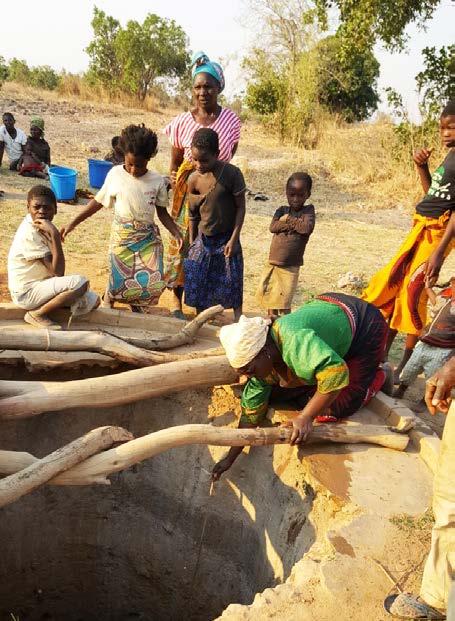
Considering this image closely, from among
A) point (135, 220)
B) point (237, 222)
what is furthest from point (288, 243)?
point (135, 220)

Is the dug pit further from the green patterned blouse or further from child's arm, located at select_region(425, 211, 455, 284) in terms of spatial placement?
child's arm, located at select_region(425, 211, 455, 284)

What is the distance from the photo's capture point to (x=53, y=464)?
2.73 m

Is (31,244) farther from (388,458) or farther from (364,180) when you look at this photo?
(364,180)

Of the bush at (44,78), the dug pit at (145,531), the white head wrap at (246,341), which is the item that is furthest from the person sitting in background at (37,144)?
the bush at (44,78)

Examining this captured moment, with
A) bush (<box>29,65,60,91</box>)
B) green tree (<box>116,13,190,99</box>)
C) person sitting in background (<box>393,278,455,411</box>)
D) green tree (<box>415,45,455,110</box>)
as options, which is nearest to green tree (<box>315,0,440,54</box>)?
green tree (<box>415,45,455,110</box>)

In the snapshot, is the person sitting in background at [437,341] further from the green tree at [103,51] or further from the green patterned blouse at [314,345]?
the green tree at [103,51]

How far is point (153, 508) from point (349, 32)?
8091mm

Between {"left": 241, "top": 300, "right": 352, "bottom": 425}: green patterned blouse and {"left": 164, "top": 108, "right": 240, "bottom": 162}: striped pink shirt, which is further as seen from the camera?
{"left": 164, "top": 108, "right": 240, "bottom": 162}: striped pink shirt

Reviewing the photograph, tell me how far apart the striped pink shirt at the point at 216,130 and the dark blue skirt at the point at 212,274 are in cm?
62

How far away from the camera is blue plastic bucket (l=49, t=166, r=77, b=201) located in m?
8.19

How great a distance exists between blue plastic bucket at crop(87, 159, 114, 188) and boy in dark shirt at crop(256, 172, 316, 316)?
507cm

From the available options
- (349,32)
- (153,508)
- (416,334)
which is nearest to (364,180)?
(349,32)

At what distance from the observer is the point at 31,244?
3.81 metres

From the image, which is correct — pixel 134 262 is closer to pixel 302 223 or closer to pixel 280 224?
pixel 280 224
